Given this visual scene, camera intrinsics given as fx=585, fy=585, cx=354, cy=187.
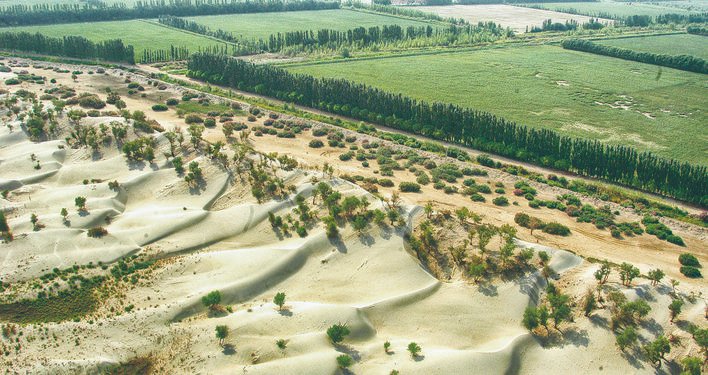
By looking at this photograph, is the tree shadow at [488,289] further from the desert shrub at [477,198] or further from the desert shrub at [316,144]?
the desert shrub at [316,144]

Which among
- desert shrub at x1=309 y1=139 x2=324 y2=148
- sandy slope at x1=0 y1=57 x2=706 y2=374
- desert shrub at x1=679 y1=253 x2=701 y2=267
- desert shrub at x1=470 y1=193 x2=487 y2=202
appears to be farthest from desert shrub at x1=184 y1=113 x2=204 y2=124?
desert shrub at x1=679 y1=253 x2=701 y2=267

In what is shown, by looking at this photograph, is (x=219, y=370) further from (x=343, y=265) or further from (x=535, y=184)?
(x=535, y=184)

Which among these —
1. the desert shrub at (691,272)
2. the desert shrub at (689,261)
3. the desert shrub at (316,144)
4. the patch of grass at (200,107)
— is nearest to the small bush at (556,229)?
the desert shrub at (689,261)

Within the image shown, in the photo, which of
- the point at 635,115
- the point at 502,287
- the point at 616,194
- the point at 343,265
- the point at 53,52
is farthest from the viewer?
the point at 53,52

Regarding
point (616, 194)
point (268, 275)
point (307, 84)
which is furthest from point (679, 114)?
point (268, 275)

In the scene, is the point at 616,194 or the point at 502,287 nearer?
the point at 502,287

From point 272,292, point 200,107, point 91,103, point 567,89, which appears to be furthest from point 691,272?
point 91,103
